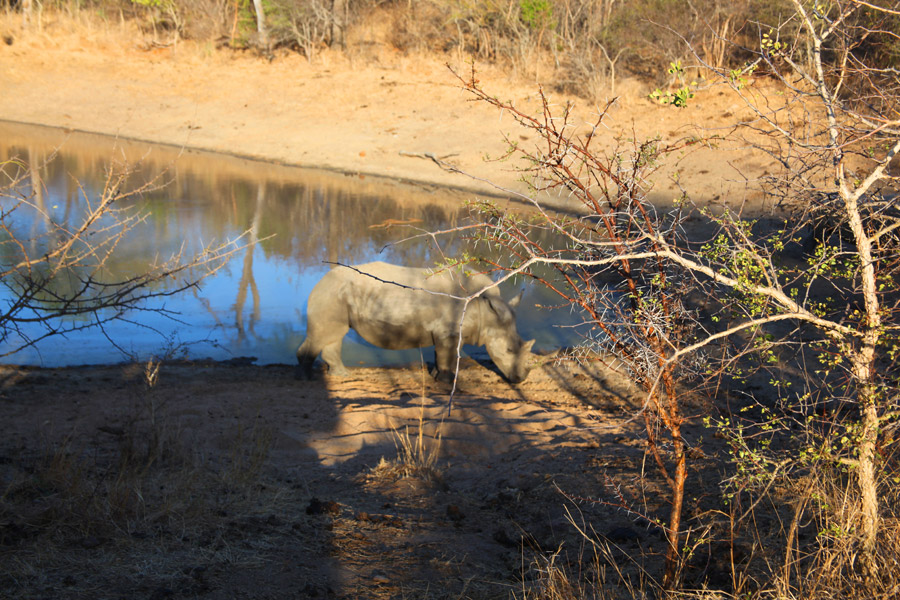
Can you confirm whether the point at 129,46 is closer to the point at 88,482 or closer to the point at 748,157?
the point at 748,157

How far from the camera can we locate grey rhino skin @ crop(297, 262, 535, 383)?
28.7 feet

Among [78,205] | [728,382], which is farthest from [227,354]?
[78,205]

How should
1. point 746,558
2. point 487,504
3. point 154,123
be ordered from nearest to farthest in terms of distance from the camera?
point 746,558 < point 487,504 < point 154,123

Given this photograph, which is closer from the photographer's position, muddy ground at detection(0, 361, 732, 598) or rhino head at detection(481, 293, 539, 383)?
muddy ground at detection(0, 361, 732, 598)

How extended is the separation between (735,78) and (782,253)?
35.0 ft

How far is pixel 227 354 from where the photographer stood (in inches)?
387

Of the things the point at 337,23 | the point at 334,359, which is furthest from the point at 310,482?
the point at 337,23

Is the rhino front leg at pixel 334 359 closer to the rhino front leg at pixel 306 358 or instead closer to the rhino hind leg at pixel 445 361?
the rhino front leg at pixel 306 358

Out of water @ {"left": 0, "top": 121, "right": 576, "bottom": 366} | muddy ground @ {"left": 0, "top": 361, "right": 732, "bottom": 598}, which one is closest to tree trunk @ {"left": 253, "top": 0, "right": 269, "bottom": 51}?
water @ {"left": 0, "top": 121, "right": 576, "bottom": 366}

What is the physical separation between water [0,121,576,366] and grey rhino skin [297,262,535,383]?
0.80 metres

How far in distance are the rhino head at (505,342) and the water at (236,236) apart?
1.22 meters

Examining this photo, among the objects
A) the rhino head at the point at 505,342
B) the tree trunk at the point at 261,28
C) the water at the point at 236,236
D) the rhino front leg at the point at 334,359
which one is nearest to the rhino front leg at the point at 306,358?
the rhino front leg at the point at 334,359

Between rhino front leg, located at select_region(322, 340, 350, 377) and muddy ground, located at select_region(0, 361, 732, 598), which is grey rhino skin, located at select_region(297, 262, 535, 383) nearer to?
rhino front leg, located at select_region(322, 340, 350, 377)

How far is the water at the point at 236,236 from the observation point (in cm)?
982
